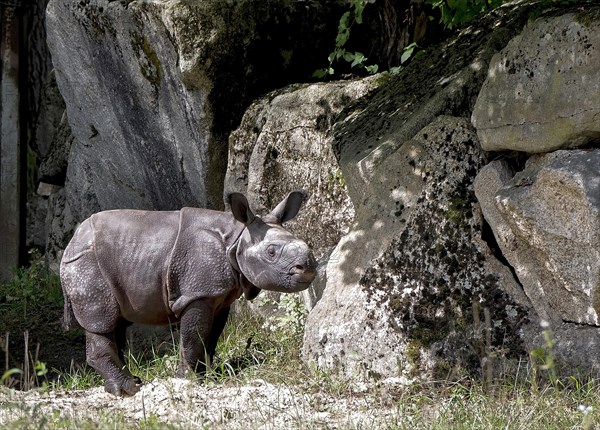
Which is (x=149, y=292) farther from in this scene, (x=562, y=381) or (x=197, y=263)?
(x=562, y=381)

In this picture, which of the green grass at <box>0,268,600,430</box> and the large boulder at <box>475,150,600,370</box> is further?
the large boulder at <box>475,150,600,370</box>

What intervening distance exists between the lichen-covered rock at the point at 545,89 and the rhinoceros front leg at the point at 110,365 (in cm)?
271

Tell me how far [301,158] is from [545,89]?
7.86 ft

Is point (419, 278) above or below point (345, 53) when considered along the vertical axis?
below

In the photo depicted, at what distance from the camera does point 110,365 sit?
6852 mm

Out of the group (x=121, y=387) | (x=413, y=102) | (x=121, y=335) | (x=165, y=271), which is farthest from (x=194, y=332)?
(x=413, y=102)

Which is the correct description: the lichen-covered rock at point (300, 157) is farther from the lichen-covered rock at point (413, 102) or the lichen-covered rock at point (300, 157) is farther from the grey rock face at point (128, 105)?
the grey rock face at point (128, 105)

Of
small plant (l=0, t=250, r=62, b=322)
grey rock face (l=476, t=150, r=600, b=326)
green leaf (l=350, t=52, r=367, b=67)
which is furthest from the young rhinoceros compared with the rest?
small plant (l=0, t=250, r=62, b=322)

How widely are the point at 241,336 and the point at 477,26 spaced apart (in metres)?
2.91

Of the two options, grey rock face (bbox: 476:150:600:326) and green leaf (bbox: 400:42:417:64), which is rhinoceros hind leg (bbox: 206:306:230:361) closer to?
grey rock face (bbox: 476:150:600:326)

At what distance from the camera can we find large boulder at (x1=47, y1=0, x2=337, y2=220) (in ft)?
28.6

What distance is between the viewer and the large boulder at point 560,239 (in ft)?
20.1

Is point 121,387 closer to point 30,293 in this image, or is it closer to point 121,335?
point 121,335

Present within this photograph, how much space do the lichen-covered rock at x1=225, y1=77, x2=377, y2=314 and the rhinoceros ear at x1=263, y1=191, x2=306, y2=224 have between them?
103 cm
